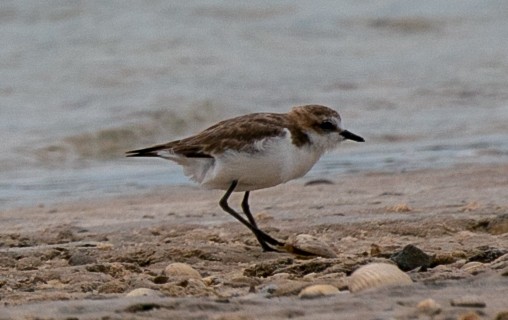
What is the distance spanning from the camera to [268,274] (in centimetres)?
492

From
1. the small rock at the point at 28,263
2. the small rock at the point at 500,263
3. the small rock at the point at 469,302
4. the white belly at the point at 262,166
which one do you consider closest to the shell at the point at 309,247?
the white belly at the point at 262,166

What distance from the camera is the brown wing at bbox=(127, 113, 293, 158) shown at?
575 cm

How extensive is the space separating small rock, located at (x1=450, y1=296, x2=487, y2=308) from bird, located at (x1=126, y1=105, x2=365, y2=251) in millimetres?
2025

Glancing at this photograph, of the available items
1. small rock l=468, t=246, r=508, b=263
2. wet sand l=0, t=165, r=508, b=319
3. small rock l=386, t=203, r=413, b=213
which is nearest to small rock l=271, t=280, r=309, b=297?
wet sand l=0, t=165, r=508, b=319

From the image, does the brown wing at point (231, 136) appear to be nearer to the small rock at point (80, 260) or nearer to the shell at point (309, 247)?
the shell at point (309, 247)

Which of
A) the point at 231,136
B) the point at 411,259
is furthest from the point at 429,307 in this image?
the point at 231,136

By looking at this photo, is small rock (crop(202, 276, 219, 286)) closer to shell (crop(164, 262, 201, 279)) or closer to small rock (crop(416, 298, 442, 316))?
shell (crop(164, 262, 201, 279))

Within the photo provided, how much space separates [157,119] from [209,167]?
6114mm

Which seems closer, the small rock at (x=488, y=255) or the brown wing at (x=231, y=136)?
the small rock at (x=488, y=255)

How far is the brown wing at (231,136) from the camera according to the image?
5.75 meters

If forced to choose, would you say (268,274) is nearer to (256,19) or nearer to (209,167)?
(209,167)

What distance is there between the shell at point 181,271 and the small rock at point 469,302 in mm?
1353

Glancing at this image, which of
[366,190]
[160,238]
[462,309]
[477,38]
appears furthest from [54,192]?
[477,38]

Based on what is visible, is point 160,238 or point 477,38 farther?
point 477,38
